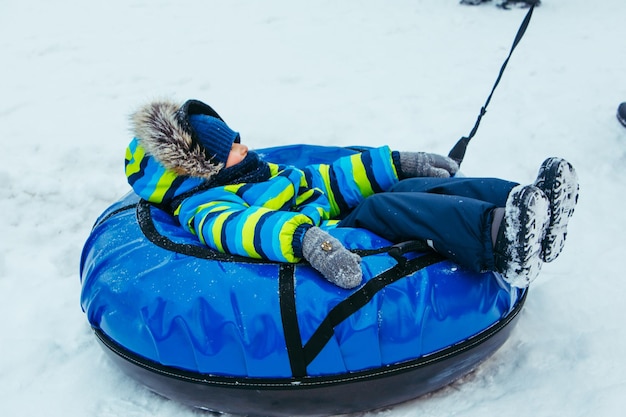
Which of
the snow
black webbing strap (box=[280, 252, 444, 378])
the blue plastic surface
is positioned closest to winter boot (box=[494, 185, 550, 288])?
the blue plastic surface

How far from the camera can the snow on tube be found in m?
1.96

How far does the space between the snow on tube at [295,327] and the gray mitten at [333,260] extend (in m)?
0.05

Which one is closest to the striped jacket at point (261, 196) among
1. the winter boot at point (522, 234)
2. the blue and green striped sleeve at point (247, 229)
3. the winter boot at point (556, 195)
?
the blue and green striped sleeve at point (247, 229)

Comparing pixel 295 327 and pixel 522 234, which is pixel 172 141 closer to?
pixel 295 327

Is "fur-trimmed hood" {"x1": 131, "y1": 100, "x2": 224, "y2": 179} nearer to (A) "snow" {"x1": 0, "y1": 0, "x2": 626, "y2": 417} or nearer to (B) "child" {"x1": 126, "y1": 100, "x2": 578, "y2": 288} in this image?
(B) "child" {"x1": 126, "y1": 100, "x2": 578, "y2": 288}

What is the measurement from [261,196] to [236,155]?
0.68ft

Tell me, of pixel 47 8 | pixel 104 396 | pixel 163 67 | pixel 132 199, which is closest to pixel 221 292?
pixel 104 396

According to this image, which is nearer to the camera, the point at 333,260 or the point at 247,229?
the point at 333,260

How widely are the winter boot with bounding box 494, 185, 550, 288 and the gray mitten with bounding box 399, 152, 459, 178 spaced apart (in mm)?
791

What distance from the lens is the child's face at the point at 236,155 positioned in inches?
98.8

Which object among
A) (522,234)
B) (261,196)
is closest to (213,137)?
(261,196)

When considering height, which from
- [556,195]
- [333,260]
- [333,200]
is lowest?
[333,200]

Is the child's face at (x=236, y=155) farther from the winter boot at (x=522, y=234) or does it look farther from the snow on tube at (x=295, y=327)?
the winter boot at (x=522, y=234)

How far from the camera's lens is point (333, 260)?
6.41ft
